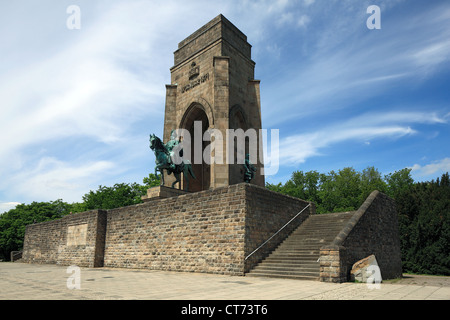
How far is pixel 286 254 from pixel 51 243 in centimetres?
1666

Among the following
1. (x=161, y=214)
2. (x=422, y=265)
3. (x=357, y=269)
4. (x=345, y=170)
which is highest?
→ (x=345, y=170)

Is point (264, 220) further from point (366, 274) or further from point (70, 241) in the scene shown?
point (70, 241)

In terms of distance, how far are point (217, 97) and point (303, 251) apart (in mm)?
10215

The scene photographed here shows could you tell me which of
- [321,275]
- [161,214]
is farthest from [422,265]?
[161,214]

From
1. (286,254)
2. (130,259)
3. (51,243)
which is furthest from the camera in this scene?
(51,243)

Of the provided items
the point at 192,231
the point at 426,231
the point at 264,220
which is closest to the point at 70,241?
the point at 192,231

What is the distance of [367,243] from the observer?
1051 centimetres

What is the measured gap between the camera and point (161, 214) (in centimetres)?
1319

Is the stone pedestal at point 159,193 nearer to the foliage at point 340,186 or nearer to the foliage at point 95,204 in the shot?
the foliage at point 95,204

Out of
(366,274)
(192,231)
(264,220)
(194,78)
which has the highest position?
(194,78)
